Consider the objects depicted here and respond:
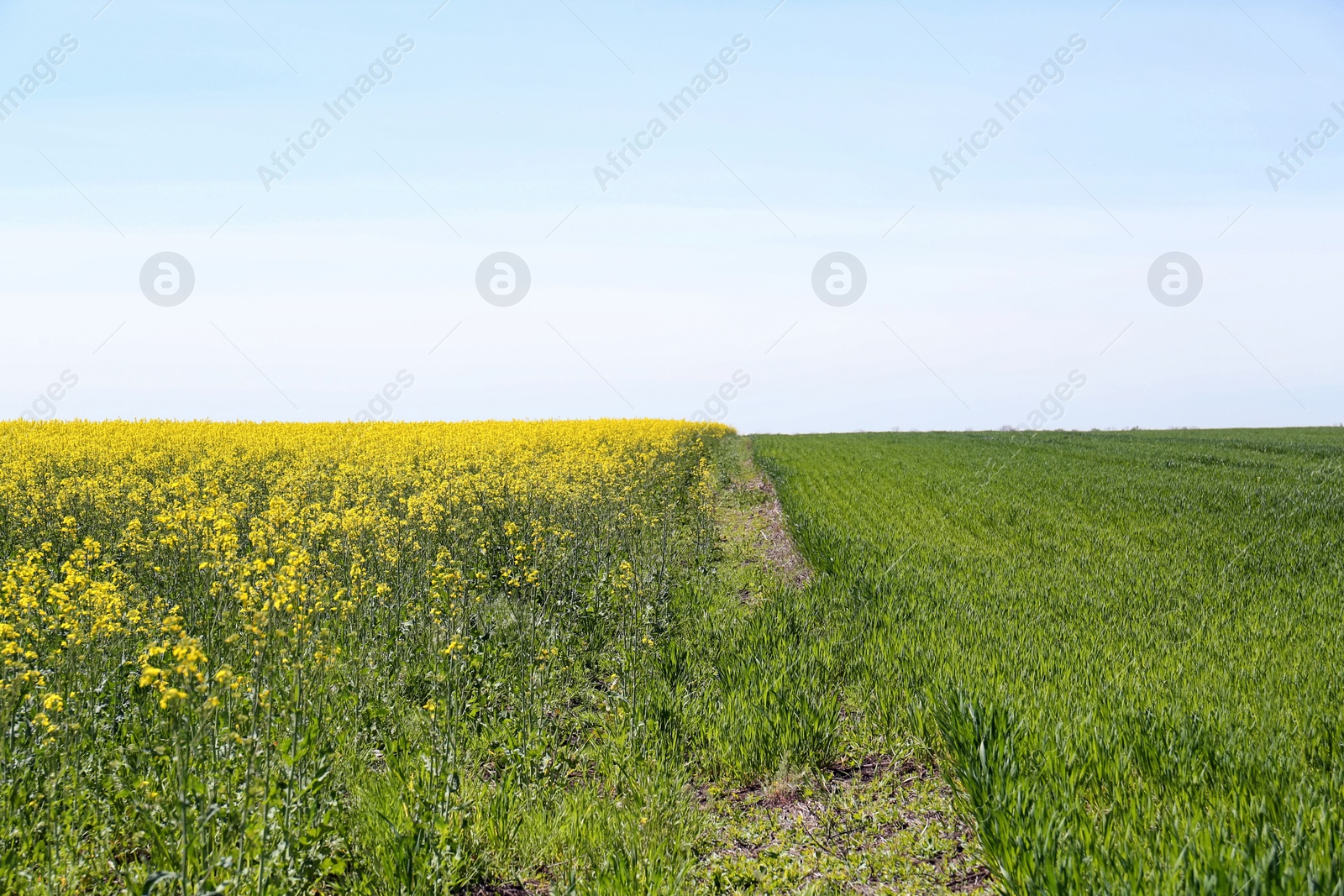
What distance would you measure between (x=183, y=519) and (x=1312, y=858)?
835cm

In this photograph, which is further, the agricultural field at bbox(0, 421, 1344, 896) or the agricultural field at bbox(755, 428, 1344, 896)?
the agricultural field at bbox(0, 421, 1344, 896)

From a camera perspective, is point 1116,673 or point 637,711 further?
point 1116,673

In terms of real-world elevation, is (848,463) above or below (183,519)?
above

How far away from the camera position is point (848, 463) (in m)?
27.0

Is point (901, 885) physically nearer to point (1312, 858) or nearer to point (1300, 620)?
point (1312, 858)

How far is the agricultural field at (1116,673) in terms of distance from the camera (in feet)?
11.4

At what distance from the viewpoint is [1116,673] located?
6.04 meters

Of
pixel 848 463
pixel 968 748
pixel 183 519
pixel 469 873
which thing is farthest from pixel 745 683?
pixel 848 463

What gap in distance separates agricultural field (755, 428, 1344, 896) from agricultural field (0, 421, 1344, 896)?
3 cm

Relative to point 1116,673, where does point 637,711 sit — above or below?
below

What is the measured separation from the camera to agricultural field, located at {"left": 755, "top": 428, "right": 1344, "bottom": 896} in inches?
136

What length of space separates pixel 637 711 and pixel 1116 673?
3.74 m

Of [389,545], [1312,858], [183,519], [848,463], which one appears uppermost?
[848,463]

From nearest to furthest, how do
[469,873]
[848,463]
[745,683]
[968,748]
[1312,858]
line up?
1. [1312,858]
2. [469,873]
3. [968,748]
4. [745,683]
5. [848,463]
